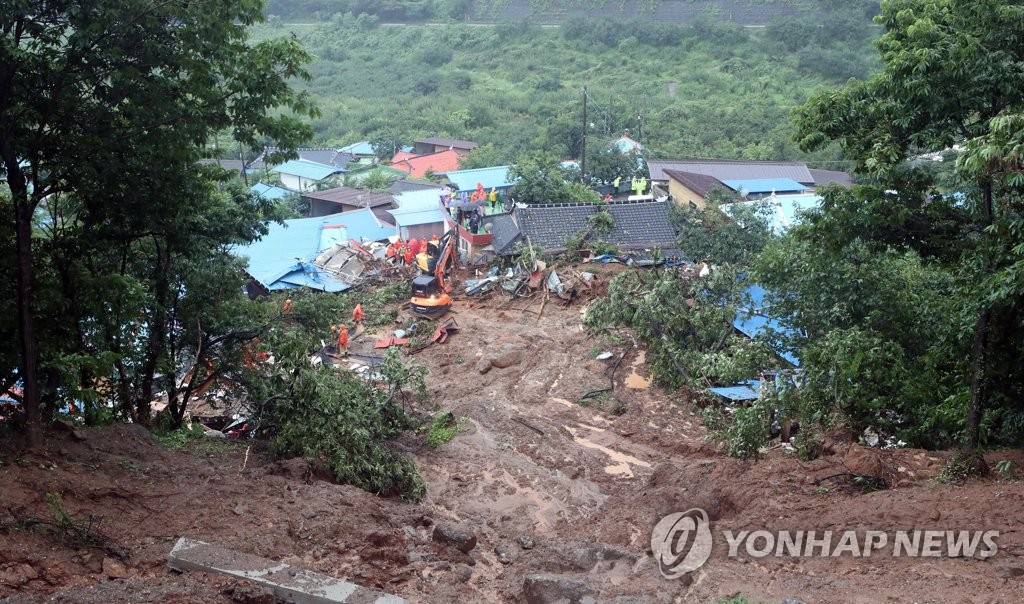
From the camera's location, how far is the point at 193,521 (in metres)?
7.26

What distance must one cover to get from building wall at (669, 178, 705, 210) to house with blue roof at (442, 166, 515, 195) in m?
6.33

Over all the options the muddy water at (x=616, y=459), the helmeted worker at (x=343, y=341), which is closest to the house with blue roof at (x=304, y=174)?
the helmeted worker at (x=343, y=341)

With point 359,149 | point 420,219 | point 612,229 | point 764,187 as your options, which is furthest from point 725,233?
point 359,149

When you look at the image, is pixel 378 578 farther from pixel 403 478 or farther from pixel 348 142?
pixel 348 142

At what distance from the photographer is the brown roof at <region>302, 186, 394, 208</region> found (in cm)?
3478

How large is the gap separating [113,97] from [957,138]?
8180 mm

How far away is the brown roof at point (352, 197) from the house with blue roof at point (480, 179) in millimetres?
2895

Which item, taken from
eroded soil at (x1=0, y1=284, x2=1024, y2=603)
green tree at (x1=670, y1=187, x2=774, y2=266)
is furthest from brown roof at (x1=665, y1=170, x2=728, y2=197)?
eroded soil at (x1=0, y1=284, x2=1024, y2=603)

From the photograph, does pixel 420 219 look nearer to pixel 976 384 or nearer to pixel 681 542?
pixel 681 542

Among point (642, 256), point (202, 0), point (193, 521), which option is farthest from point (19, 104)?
point (642, 256)

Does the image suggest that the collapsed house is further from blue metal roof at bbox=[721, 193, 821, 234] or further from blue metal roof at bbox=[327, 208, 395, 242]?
blue metal roof at bbox=[327, 208, 395, 242]

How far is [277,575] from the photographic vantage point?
632 centimetres

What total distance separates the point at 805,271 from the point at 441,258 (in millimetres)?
15000

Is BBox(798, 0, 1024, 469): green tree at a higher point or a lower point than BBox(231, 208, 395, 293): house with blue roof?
higher
